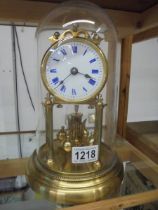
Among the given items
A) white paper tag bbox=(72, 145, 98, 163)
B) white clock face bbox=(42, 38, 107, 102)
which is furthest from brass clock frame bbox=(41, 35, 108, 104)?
white paper tag bbox=(72, 145, 98, 163)

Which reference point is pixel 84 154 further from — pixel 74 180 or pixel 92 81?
pixel 92 81

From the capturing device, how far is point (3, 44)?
3.32ft

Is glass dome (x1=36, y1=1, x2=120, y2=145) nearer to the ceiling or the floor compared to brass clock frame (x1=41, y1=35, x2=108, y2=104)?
nearer to the ceiling

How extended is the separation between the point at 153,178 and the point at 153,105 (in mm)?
687

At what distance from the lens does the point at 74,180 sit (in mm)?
478

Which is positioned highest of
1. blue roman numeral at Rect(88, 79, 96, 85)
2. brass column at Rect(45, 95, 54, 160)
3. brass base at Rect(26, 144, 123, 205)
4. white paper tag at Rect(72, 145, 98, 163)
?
blue roman numeral at Rect(88, 79, 96, 85)

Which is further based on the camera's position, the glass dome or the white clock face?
the glass dome

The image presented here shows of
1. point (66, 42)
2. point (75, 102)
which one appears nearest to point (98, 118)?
point (75, 102)

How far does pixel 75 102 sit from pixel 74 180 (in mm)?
171

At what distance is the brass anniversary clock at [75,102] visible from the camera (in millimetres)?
473

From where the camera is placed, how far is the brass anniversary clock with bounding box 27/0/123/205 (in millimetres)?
473

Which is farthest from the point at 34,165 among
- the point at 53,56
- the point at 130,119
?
the point at 130,119

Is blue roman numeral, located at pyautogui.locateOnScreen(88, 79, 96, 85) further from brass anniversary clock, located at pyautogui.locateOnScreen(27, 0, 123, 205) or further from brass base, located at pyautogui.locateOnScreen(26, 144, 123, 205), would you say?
brass base, located at pyautogui.locateOnScreen(26, 144, 123, 205)

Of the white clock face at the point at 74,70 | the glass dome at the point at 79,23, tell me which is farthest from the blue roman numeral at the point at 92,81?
the glass dome at the point at 79,23
